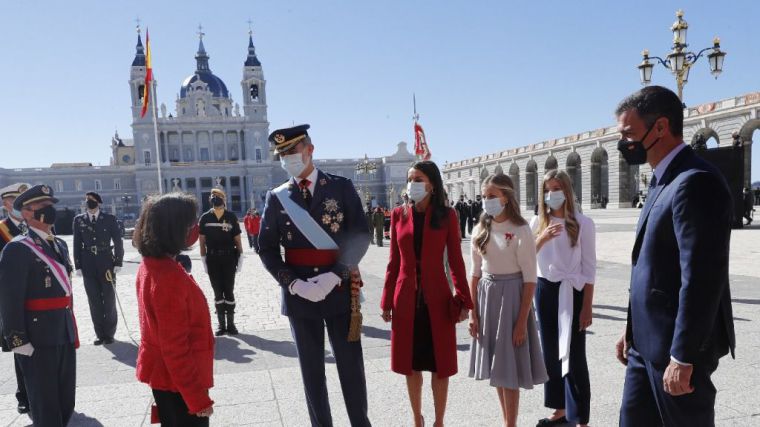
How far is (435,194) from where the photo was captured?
3.25m

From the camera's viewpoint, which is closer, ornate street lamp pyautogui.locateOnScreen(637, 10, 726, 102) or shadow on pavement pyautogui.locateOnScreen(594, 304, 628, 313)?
shadow on pavement pyautogui.locateOnScreen(594, 304, 628, 313)

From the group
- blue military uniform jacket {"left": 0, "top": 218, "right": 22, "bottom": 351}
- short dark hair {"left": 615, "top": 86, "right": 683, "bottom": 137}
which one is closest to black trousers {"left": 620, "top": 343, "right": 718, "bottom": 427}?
short dark hair {"left": 615, "top": 86, "right": 683, "bottom": 137}

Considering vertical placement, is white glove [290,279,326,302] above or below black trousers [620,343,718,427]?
above

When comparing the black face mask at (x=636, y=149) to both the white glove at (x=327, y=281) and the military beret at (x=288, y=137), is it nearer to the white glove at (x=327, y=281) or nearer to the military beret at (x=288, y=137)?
the white glove at (x=327, y=281)

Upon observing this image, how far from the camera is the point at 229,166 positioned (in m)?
83.7

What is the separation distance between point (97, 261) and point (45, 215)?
9.84 feet

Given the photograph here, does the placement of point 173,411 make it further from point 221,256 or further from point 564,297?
point 221,256

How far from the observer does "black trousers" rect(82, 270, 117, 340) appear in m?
5.91

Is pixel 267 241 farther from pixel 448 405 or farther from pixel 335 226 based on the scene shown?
pixel 448 405

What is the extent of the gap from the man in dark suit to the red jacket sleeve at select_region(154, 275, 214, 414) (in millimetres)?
2081

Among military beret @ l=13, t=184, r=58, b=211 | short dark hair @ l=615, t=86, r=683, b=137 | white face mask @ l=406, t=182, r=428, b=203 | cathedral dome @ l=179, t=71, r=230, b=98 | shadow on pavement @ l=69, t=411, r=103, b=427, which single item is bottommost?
shadow on pavement @ l=69, t=411, r=103, b=427

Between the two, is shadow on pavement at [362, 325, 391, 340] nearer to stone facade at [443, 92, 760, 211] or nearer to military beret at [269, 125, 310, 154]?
military beret at [269, 125, 310, 154]

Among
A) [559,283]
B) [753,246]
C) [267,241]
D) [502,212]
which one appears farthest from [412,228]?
[753,246]

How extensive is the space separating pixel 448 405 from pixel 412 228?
4.90ft
